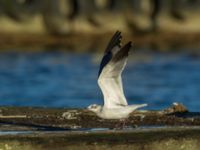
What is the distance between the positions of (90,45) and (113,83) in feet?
58.5

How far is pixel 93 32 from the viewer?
27953 mm

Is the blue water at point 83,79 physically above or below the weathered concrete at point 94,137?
above

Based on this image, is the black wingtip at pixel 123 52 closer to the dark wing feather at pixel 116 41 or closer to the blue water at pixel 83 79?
the dark wing feather at pixel 116 41

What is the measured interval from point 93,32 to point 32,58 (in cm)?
178

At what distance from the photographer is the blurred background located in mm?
24328

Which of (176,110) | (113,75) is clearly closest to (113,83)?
(113,75)

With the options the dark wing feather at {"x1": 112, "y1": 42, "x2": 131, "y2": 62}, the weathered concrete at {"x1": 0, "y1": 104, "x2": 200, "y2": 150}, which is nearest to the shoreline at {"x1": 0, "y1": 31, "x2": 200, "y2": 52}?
the dark wing feather at {"x1": 112, "y1": 42, "x2": 131, "y2": 62}

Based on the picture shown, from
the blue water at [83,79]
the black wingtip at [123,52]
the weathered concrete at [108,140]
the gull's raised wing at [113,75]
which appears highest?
the blue water at [83,79]

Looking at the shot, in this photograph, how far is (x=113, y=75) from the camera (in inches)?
441

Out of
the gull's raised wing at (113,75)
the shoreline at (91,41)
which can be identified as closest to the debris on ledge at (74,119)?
the gull's raised wing at (113,75)

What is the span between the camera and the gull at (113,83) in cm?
1110

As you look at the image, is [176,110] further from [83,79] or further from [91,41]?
[91,41]

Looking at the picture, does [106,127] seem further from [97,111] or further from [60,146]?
[60,146]

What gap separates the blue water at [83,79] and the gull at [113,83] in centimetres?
908
